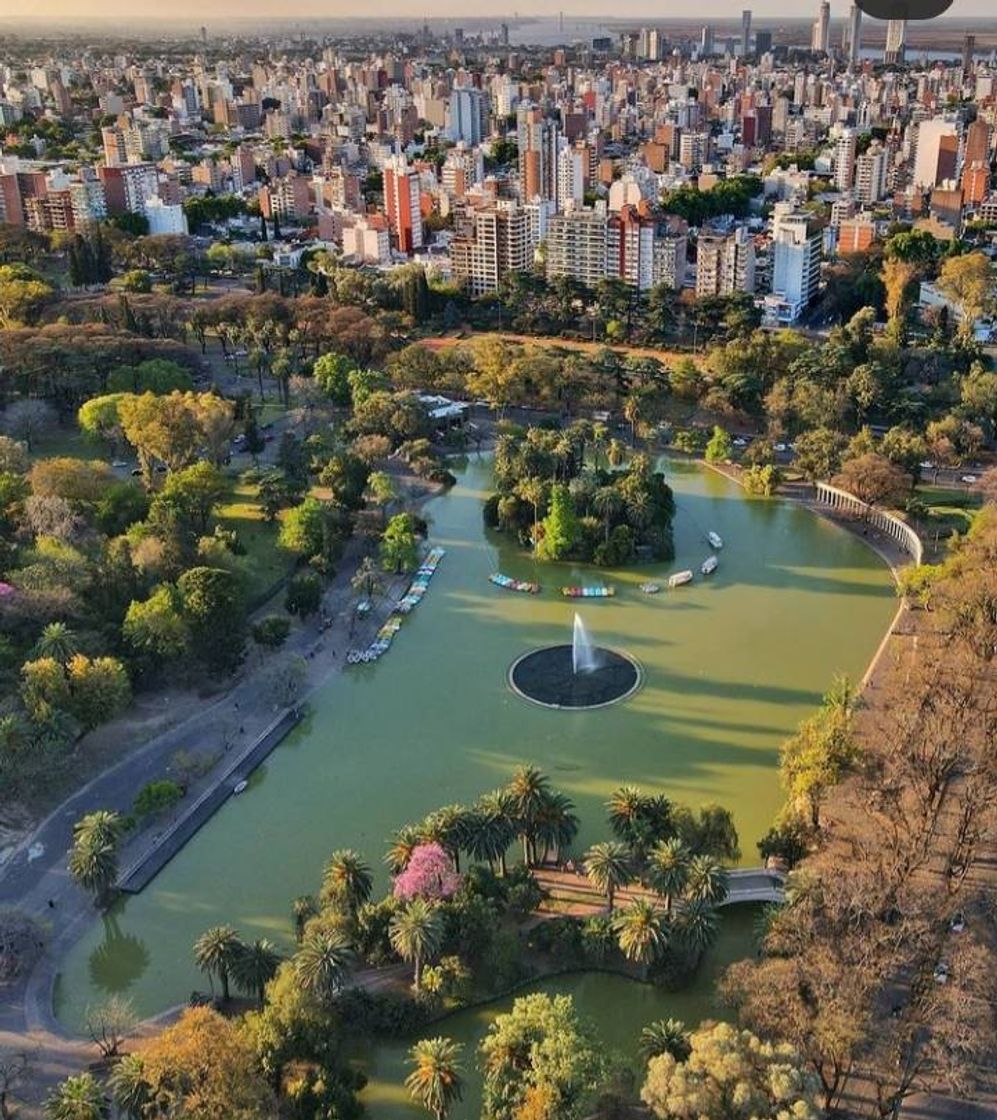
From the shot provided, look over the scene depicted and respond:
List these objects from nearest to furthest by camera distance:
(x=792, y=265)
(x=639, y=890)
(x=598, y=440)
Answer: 1. (x=639, y=890)
2. (x=598, y=440)
3. (x=792, y=265)

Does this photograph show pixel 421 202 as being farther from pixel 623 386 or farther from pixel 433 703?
pixel 433 703

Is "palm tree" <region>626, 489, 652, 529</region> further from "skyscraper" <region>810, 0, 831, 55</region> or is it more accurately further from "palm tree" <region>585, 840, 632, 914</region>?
"skyscraper" <region>810, 0, 831, 55</region>

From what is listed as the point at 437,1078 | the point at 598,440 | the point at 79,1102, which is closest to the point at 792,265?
Answer: the point at 598,440

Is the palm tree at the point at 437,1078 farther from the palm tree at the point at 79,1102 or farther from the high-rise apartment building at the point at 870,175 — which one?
the high-rise apartment building at the point at 870,175

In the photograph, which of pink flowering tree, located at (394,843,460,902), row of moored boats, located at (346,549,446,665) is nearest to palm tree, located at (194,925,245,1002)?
pink flowering tree, located at (394,843,460,902)

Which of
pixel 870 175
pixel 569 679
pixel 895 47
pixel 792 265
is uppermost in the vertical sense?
pixel 895 47

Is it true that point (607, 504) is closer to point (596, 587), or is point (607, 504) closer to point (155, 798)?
point (596, 587)
